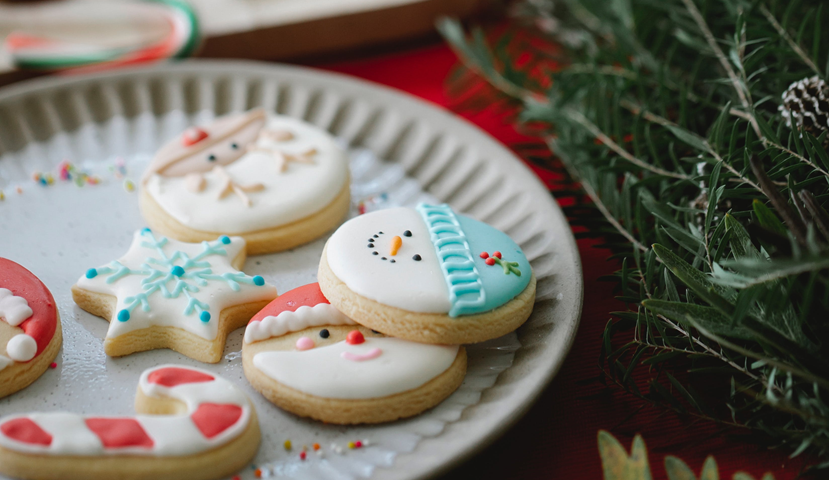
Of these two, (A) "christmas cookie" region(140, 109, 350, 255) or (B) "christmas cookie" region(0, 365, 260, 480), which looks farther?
(A) "christmas cookie" region(140, 109, 350, 255)

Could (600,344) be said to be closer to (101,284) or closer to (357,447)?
(357,447)

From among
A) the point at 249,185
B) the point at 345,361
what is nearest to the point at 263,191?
the point at 249,185

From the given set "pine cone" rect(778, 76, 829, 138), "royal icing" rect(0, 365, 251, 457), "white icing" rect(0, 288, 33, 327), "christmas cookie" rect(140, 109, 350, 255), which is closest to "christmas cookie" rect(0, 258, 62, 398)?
"white icing" rect(0, 288, 33, 327)

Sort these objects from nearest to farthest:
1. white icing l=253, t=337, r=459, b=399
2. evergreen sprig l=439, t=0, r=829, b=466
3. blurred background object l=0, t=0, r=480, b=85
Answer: evergreen sprig l=439, t=0, r=829, b=466, white icing l=253, t=337, r=459, b=399, blurred background object l=0, t=0, r=480, b=85

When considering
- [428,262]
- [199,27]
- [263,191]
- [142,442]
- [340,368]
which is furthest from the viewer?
[199,27]

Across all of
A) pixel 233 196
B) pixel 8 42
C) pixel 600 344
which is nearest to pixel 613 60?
pixel 600 344

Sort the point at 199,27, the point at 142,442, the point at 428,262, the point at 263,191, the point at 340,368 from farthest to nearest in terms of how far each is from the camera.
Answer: the point at 199,27, the point at 263,191, the point at 428,262, the point at 340,368, the point at 142,442

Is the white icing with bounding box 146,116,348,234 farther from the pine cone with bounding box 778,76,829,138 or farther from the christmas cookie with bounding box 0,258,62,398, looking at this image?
the pine cone with bounding box 778,76,829,138

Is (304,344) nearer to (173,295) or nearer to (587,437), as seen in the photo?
(173,295)
